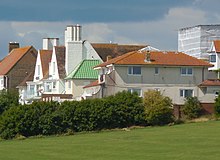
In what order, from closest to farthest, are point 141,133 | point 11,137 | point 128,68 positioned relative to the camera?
point 141,133
point 11,137
point 128,68

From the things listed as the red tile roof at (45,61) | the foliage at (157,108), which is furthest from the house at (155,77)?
the red tile roof at (45,61)

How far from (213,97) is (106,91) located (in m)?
12.9

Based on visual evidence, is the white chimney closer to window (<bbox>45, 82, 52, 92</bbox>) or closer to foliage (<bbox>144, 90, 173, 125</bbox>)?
window (<bbox>45, 82, 52, 92</bbox>)

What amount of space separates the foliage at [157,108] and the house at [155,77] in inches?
294

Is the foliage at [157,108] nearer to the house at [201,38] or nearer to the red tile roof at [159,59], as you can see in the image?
the red tile roof at [159,59]

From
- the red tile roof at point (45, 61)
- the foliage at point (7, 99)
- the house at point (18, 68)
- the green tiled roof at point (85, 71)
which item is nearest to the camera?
the green tiled roof at point (85, 71)

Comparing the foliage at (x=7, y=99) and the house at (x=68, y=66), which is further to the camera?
the foliage at (x=7, y=99)

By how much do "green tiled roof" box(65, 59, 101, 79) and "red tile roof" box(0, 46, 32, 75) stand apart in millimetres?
20789

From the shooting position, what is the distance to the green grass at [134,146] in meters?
52.6

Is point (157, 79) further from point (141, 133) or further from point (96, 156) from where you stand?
point (96, 156)

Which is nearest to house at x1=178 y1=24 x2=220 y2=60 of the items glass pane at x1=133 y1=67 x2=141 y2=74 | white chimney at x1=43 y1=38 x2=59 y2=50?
white chimney at x1=43 y1=38 x2=59 y2=50

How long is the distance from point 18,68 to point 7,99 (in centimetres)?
1610

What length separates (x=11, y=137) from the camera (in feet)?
275

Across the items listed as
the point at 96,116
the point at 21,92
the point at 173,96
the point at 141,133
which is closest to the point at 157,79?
the point at 173,96
